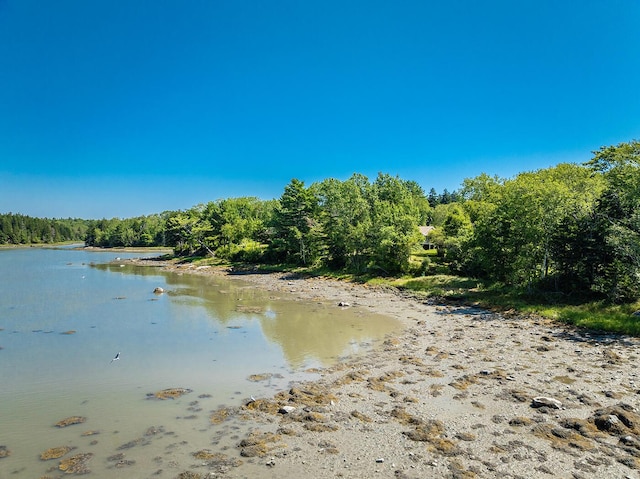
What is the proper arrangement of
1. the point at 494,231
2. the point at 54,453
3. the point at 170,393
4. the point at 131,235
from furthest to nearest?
the point at 131,235 → the point at 494,231 → the point at 170,393 → the point at 54,453

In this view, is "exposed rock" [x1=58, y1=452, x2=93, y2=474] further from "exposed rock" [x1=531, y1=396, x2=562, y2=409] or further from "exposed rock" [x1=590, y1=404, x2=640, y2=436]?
"exposed rock" [x1=590, y1=404, x2=640, y2=436]

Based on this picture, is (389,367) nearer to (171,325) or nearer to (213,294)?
(171,325)

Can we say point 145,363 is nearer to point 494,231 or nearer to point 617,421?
point 617,421

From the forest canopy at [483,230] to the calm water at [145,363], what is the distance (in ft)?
40.8

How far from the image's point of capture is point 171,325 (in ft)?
77.1

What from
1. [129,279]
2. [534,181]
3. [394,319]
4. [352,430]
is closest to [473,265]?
[534,181]

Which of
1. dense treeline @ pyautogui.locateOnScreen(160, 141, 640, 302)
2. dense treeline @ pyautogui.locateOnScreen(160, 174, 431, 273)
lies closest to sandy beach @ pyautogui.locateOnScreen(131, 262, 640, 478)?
dense treeline @ pyautogui.locateOnScreen(160, 141, 640, 302)

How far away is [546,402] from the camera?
11.1 m

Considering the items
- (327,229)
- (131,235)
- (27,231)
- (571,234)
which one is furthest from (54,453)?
(27,231)

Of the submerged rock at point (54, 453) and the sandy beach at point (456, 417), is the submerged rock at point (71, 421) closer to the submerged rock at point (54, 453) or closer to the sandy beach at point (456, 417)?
the submerged rock at point (54, 453)

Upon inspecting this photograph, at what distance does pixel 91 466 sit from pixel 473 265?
35.2m

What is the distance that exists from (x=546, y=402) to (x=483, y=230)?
21.6 m

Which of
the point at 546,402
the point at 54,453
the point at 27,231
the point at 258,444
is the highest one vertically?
the point at 27,231

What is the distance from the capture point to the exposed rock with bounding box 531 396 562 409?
11.0m
